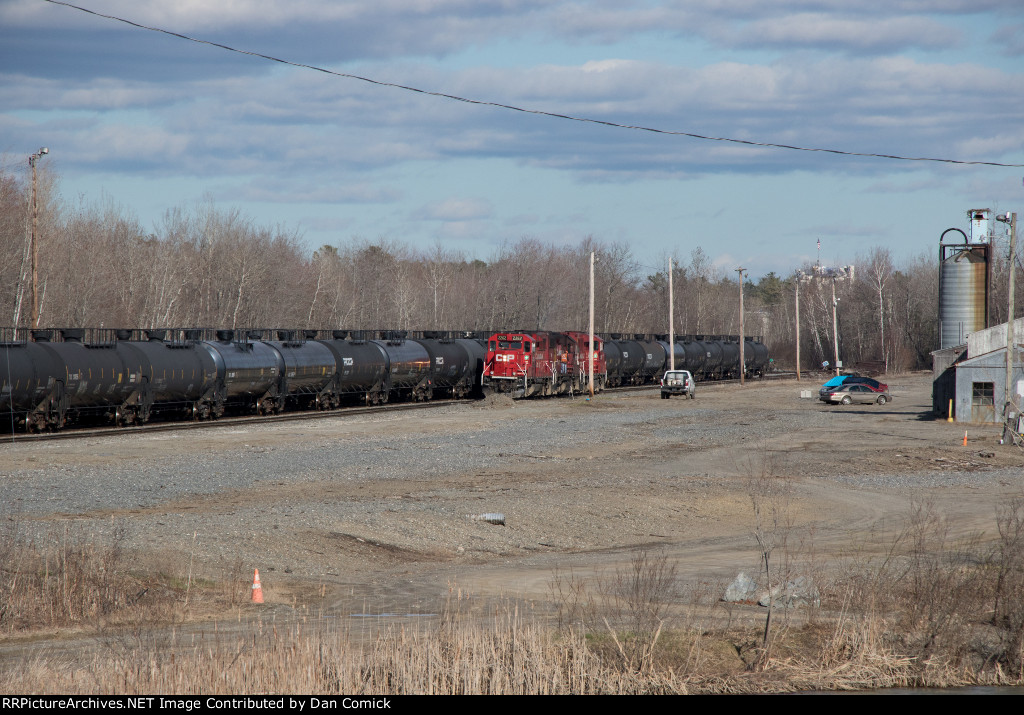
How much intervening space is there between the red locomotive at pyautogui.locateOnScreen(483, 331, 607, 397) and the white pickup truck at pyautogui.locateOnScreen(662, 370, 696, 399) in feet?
19.1

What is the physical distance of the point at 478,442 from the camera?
3469 cm

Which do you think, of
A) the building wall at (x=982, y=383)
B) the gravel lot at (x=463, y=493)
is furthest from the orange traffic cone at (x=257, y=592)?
the building wall at (x=982, y=383)

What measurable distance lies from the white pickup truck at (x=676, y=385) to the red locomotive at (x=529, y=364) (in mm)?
5817

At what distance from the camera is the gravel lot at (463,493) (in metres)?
16.1

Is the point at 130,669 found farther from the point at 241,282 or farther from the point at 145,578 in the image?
the point at 241,282

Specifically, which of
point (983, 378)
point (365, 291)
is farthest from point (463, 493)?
point (365, 291)

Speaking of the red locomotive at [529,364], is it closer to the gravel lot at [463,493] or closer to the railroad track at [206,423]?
the railroad track at [206,423]

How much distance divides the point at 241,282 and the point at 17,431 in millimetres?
52607

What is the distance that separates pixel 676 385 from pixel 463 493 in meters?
38.9

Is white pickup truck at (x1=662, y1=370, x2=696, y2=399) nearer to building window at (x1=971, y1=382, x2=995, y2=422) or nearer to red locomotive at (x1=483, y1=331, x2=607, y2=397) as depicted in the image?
red locomotive at (x1=483, y1=331, x2=607, y2=397)

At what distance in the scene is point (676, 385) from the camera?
60.5 m

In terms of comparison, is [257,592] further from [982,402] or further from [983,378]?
[982,402]

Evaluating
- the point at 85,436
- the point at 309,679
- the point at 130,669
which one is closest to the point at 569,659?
the point at 309,679

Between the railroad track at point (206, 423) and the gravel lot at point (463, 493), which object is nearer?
the gravel lot at point (463, 493)
